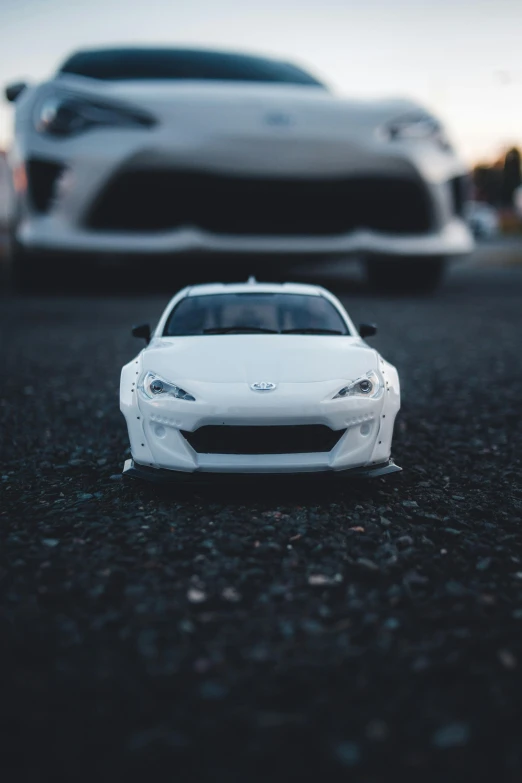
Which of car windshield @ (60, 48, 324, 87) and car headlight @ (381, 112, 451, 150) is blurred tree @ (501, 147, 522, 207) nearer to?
car windshield @ (60, 48, 324, 87)

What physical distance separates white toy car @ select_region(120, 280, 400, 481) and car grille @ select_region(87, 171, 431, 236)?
348cm

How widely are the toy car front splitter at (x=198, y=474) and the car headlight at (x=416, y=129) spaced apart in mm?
4671

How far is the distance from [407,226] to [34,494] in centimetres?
533

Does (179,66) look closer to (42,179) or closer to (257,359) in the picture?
(42,179)

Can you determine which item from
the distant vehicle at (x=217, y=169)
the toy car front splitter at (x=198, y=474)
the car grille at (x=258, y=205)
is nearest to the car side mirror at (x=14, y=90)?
the distant vehicle at (x=217, y=169)

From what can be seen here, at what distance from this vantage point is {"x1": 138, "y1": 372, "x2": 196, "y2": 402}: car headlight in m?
3.46

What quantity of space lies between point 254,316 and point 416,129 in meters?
4.02

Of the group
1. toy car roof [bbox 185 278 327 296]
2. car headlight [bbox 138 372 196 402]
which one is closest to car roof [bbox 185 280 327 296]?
toy car roof [bbox 185 278 327 296]

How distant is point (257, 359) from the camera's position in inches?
144

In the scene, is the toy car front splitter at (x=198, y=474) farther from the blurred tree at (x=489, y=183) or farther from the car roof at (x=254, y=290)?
the blurred tree at (x=489, y=183)

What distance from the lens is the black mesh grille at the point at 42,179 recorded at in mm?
6793

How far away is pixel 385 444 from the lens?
3.60 meters

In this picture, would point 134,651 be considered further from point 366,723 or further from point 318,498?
point 318,498

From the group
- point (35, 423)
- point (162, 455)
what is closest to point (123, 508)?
point (162, 455)
